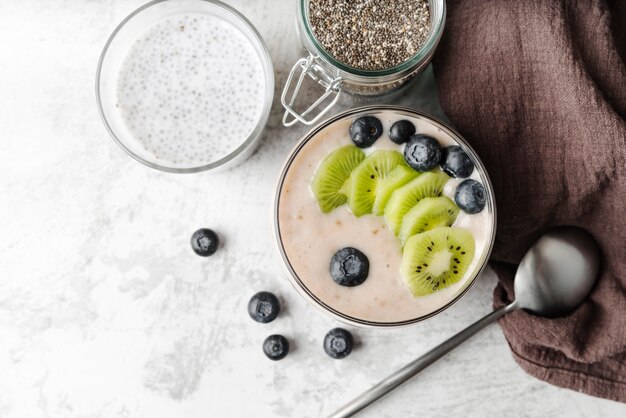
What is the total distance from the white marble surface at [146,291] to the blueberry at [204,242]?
0.13 feet

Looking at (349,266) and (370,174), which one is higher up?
(370,174)

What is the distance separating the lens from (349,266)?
1.19 meters

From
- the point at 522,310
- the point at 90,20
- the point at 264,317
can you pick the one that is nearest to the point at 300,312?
the point at 264,317

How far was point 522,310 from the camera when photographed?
1403mm

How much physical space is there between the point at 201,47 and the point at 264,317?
618 millimetres

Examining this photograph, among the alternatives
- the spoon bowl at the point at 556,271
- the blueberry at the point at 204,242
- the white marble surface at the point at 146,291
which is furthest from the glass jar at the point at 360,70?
the spoon bowl at the point at 556,271

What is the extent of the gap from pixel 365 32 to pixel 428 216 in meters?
0.38

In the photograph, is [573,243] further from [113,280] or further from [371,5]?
[113,280]

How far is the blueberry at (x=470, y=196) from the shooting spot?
118cm

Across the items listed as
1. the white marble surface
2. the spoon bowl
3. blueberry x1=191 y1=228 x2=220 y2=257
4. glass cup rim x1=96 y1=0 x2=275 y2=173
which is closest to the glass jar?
glass cup rim x1=96 y1=0 x2=275 y2=173

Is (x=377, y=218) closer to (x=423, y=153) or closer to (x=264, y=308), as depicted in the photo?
(x=423, y=153)

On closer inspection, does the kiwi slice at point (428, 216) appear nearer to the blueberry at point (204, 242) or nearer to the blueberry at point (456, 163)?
the blueberry at point (456, 163)

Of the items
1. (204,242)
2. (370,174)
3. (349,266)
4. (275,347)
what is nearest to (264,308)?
(275,347)

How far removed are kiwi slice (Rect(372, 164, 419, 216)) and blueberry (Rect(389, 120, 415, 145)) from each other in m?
0.05
